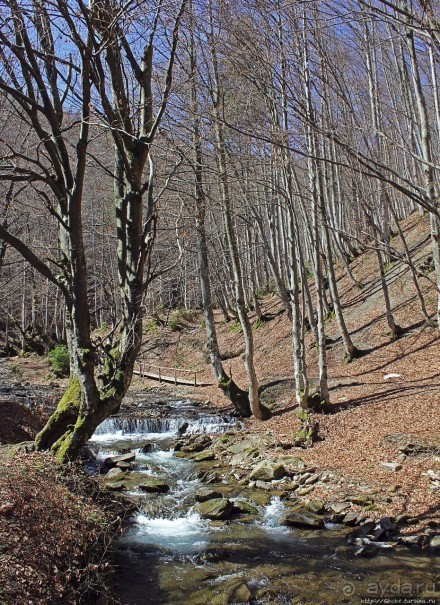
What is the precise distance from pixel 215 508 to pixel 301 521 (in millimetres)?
1424

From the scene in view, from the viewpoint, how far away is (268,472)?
9484mm

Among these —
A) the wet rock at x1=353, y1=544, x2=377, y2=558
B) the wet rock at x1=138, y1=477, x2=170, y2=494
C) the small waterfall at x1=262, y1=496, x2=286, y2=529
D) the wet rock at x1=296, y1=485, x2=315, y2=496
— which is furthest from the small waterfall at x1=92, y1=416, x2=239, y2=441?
the wet rock at x1=353, y1=544, x2=377, y2=558

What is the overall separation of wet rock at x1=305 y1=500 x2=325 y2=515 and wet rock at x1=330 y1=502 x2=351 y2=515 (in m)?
0.16

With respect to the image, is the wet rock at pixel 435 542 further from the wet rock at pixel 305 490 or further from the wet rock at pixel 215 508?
the wet rock at pixel 215 508

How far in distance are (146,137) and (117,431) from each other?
1046cm

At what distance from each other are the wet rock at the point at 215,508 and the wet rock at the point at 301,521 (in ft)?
3.02

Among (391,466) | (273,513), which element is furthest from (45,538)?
(391,466)

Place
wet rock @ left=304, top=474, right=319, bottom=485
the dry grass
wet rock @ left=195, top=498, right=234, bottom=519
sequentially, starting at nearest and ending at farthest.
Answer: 1. the dry grass
2. wet rock @ left=195, top=498, right=234, bottom=519
3. wet rock @ left=304, top=474, right=319, bottom=485

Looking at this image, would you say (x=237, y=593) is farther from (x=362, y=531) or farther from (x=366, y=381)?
(x=366, y=381)

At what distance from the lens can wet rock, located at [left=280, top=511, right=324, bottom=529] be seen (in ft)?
24.0

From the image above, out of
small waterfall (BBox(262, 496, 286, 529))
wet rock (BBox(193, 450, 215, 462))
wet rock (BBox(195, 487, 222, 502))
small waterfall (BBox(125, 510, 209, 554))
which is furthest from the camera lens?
wet rock (BBox(193, 450, 215, 462))

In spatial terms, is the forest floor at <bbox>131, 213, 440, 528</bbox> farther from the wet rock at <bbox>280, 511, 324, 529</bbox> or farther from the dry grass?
the dry grass

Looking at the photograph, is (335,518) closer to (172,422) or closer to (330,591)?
(330,591)

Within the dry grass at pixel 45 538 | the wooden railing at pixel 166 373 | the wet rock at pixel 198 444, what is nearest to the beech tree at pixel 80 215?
the dry grass at pixel 45 538
